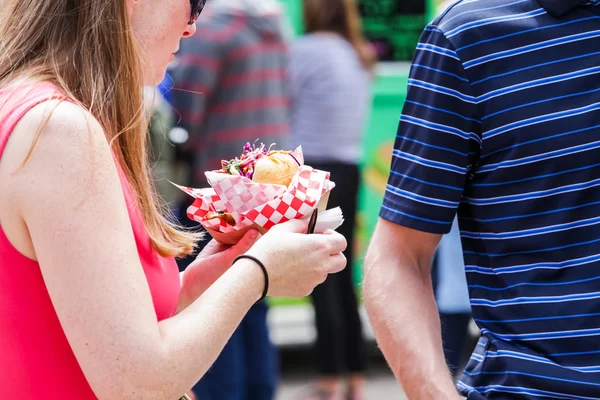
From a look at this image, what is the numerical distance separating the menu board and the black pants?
5.60 ft

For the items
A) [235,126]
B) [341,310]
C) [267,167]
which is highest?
[267,167]

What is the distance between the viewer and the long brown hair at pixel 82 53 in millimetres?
1599

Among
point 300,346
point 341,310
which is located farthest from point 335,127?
point 300,346

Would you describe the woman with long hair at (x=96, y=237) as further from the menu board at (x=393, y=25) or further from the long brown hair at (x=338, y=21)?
the menu board at (x=393, y=25)

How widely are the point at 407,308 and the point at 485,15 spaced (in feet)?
1.94

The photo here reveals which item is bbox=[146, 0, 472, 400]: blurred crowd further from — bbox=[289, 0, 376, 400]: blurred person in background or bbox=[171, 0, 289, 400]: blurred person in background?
bbox=[289, 0, 376, 400]: blurred person in background

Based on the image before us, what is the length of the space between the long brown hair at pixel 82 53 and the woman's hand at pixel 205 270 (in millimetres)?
254

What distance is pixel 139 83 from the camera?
65.9 inches

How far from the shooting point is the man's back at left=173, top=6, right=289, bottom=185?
163 inches

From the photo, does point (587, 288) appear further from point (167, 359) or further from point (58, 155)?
point (58, 155)

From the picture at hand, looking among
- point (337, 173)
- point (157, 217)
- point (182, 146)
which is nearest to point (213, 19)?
point (182, 146)

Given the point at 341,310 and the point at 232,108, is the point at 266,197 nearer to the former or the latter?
the point at 232,108

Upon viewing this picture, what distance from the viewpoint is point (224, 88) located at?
4.20 metres

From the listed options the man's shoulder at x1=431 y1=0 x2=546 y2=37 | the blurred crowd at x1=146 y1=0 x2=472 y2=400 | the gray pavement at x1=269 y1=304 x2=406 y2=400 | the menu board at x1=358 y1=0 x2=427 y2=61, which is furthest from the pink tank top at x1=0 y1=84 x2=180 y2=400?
the menu board at x1=358 y1=0 x2=427 y2=61
